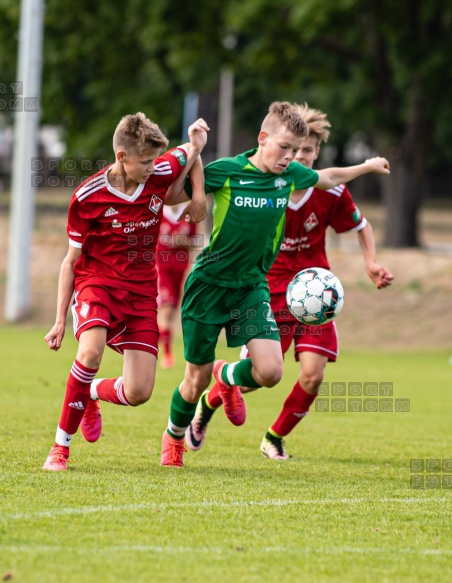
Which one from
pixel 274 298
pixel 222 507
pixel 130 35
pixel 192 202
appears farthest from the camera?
pixel 130 35

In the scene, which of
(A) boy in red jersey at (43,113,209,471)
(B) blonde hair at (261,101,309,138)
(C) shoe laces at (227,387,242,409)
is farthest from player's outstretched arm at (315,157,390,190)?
(C) shoe laces at (227,387,242,409)

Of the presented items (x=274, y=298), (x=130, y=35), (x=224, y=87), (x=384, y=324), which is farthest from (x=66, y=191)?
(x=274, y=298)

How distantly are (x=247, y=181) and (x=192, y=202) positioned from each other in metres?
0.39

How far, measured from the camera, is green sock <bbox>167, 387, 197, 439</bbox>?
6688 mm

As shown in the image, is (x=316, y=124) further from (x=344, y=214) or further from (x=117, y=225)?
(x=117, y=225)

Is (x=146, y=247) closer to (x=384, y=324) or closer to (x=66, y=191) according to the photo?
(x=384, y=324)

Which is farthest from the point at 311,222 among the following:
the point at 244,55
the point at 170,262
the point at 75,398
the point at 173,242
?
the point at 244,55

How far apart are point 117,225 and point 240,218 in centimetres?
75

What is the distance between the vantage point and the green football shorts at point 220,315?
21.3ft

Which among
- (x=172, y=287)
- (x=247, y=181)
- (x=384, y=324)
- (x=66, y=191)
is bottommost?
(x=66, y=191)

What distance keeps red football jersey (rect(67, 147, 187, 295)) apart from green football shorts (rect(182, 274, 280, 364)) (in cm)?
33

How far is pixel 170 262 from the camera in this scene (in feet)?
44.5

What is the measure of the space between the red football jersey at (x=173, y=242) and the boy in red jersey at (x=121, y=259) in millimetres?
6719

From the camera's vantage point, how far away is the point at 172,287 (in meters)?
13.7
